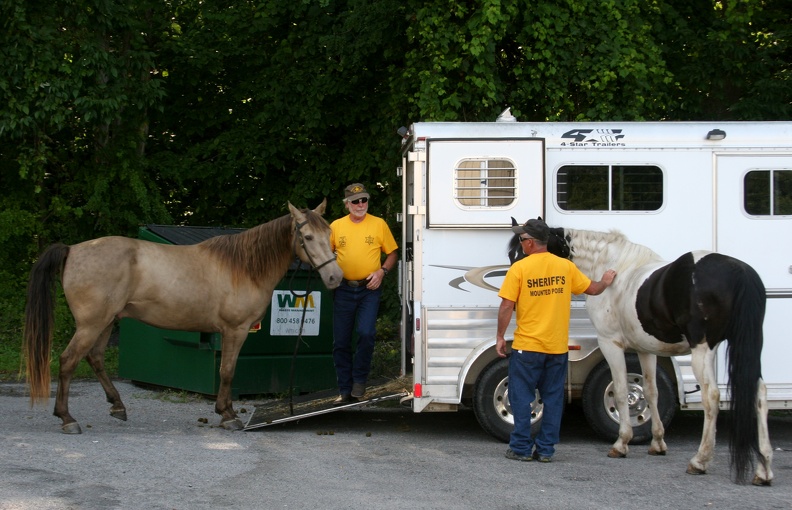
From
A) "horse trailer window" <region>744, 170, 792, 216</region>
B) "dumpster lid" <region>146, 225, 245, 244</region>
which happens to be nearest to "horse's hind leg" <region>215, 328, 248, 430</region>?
"dumpster lid" <region>146, 225, 245, 244</region>

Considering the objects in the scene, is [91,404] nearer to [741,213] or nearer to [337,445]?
[337,445]

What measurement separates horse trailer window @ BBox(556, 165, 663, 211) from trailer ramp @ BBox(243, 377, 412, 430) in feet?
7.13

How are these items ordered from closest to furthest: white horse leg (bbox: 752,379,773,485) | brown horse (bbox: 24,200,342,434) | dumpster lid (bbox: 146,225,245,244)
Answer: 1. white horse leg (bbox: 752,379,773,485)
2. brown horse (bbox: 24,200,342,434)
3. dumpster lid (bbox: 146,225,245,244)

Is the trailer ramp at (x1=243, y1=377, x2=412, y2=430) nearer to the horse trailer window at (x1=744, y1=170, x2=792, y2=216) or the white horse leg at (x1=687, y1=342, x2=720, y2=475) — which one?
the white horse leg at (x1=687, y1=342, x2=720, y2=475)

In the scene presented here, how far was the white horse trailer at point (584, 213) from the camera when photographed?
765 centimetres

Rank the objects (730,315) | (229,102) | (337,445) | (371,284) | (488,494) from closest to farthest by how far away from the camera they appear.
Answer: (488,494)
(730,315)
(337,445)
(371,284)
(229,102)

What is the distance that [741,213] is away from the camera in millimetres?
7750

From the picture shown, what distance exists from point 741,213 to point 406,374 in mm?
3258

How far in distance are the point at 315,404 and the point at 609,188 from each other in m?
3.20

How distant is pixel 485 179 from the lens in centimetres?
764

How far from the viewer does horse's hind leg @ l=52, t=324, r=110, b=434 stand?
308 inches

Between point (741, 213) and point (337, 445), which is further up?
point (741, 213)

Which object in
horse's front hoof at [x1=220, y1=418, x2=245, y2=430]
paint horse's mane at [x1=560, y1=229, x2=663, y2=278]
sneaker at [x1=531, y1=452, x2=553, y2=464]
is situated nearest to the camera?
sneaker at [x1=531, y1=452, x2=553, y2=464]

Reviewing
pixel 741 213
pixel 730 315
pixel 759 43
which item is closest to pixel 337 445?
pixel 730 315
